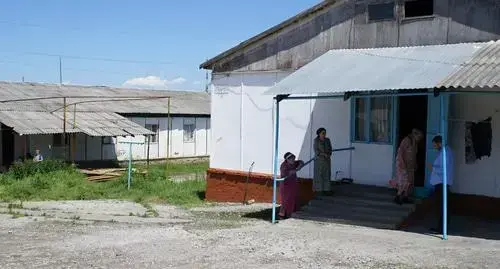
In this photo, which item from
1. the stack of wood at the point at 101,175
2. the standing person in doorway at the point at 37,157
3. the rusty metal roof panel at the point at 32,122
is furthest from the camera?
the rusty metal roof panel at the point at 32,122

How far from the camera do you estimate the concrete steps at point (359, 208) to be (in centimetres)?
1012

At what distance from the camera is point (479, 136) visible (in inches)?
404

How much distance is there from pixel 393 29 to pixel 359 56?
37.7 inches

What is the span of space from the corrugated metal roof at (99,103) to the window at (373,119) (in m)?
16.8

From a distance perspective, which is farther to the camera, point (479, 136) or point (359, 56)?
point (359, 56)

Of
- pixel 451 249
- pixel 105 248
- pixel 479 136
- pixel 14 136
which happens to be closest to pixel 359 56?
pixel 479 136

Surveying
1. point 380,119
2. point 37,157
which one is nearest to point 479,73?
point 380,119

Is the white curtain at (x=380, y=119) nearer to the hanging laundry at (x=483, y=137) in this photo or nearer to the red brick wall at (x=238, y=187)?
the hanging laundry at (x=483, y=137)

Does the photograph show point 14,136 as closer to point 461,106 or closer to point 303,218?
point 303,218

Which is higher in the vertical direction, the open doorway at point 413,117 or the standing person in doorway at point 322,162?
the open doorway at point 413,117

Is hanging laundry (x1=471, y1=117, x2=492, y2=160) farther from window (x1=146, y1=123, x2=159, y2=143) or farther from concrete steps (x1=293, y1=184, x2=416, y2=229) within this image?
window (x1=146, y1=123, x2=159, y2=143)

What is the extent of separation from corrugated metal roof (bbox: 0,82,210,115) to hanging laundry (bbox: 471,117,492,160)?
19.3m

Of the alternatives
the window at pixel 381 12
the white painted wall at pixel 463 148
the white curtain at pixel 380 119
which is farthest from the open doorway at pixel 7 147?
the white painted wall at pixel 463 148

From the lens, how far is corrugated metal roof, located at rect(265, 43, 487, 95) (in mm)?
9219
